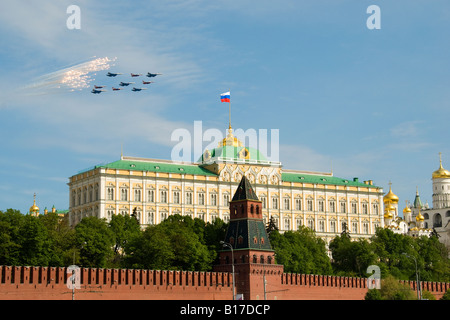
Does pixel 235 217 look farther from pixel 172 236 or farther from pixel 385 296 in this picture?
pixel 385 296

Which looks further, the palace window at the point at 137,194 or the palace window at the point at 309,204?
the palace window at the point at 309,204

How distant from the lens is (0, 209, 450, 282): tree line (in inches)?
4641

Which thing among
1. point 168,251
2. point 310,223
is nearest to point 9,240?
point 168,251

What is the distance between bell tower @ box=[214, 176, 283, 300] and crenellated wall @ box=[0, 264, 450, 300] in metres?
0.18

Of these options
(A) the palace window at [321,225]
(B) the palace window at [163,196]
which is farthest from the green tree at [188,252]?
(A) the palace window at [321,225]

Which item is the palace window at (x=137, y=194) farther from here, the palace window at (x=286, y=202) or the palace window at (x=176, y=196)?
the palace window at (x=286, y=202)

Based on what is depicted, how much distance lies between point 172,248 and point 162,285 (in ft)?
44.8

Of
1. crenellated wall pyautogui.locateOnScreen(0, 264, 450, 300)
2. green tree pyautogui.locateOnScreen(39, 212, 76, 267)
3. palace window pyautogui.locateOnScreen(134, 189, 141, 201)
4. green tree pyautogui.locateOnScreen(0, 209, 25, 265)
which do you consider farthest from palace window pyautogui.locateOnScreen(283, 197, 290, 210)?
green tree pyautogui.locateOnScreen(0, 209, 25, 265)

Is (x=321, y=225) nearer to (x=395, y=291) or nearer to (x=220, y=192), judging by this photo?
(x=220, y=192)

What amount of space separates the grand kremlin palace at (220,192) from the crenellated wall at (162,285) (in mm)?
47903

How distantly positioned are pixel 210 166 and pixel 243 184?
181ft

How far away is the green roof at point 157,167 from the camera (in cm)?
17212
